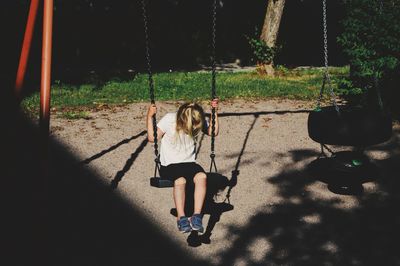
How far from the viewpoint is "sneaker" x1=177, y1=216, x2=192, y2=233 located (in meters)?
3.75

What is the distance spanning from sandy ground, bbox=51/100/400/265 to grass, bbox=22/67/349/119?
59.3 inches

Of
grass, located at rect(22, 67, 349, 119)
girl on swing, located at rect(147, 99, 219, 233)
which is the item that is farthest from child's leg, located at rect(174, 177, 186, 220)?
grass, located at rect(22, 67, 349, 119)

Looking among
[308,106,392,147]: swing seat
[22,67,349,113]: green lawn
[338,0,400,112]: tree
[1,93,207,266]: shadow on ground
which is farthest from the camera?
[22,67,349,113]: green lawn

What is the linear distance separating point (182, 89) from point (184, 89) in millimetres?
44

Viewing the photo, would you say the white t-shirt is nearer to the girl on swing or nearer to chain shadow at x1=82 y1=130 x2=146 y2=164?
the girl on swing

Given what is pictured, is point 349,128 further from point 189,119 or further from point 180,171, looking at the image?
point 180,171

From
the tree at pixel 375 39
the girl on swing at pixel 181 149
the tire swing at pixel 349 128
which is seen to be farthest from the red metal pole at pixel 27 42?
the tree at pixel 375 39

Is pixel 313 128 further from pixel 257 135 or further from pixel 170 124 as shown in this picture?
pixel 257 135

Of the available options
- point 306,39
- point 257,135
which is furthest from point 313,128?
point 306,39

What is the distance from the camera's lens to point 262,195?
191 inches

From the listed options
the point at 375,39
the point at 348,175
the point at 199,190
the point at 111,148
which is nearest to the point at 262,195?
the point at 348,175

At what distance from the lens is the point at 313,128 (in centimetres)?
443

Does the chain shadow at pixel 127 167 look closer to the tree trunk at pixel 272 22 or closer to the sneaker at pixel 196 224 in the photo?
the sneaker at pixel 196 224

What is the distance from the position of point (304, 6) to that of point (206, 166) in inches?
558
